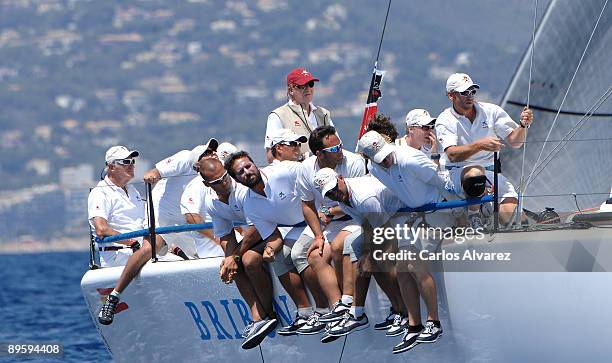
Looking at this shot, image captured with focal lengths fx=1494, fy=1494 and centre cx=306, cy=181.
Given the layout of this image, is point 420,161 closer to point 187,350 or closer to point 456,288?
point 456,288

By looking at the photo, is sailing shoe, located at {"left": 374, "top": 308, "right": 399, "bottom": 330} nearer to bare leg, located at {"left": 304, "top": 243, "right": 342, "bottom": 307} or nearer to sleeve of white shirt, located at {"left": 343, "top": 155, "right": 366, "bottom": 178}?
bare leg, located at {"left": 304, "top": 243, "right": 342, "bottom": 307}

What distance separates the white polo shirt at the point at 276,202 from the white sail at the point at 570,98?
1368 mm

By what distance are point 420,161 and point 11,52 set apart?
564 ft

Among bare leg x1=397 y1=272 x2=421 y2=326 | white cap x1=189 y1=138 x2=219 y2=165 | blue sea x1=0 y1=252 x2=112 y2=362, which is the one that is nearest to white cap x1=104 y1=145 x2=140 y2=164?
white cap x1=189 y1=138 x2=219 y2=165

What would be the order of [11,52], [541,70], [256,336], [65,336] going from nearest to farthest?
[256,336] → [541,70] → [65,336] → [11,52]

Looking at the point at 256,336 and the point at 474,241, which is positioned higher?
the point at 474,241

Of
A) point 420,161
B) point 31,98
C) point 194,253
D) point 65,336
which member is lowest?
point 31,98

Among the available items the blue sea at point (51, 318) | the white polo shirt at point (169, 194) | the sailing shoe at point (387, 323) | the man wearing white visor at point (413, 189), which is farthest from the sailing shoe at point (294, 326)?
the blue sea at point (51, 318)

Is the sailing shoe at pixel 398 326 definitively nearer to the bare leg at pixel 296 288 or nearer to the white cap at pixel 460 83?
the bare leg at pixel 296 288

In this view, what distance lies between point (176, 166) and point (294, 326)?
1.80 metres

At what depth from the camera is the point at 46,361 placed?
43.2 feet

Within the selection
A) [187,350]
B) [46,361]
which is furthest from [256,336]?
[46,361]

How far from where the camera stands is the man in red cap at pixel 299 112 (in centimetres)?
978

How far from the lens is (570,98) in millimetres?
9688
